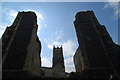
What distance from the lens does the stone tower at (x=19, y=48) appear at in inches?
376

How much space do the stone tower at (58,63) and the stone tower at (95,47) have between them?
887 inches

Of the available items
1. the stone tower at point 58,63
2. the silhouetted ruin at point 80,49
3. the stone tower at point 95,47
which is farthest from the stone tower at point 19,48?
the stone tower at point 58,63

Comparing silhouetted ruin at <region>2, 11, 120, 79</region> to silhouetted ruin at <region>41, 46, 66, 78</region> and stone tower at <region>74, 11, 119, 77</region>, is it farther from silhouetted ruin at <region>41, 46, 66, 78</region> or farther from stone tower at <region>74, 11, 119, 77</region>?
silhouetted ruin at <region>41, 46, 66, 78</region>

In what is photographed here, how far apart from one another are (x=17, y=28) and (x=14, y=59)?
626 cm

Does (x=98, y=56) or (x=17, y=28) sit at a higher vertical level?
(x=17, y=28)

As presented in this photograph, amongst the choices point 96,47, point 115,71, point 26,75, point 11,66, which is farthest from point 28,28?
point 115,71

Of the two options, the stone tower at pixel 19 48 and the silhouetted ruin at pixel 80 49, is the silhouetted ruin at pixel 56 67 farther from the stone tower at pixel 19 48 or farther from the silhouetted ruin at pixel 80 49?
the stone tower at pixel 19 48

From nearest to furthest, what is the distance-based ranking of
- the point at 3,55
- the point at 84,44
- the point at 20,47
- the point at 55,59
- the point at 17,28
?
the point at 3,55
the point at 20,47
the point at 84,44
the point at 17,28
the point at 55,59

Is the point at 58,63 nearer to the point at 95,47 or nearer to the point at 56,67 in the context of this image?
the point at 56,67

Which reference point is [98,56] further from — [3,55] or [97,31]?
[3,55]

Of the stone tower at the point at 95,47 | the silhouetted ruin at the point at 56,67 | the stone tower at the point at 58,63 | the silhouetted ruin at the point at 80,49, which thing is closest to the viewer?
the silhouetted ruin at the point at 80,49

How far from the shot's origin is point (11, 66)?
9.90 metres

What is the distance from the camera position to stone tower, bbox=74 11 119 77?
Result: 10391 mm

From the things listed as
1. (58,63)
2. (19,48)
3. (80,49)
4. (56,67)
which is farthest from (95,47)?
(58,63)
